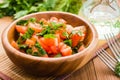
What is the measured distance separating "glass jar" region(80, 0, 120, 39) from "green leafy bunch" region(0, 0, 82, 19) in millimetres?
95

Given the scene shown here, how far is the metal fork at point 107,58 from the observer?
1274 mm

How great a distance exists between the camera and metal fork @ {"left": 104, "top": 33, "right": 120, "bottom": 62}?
53.0 inches

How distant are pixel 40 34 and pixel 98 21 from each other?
1.60ft

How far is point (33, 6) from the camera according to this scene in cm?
166

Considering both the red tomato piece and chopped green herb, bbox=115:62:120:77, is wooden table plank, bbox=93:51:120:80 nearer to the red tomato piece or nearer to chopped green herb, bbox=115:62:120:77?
chopped green herb, bbox=115:62:120:77

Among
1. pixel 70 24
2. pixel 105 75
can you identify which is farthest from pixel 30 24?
pixel 105 75

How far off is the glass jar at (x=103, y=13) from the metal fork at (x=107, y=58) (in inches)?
9.2

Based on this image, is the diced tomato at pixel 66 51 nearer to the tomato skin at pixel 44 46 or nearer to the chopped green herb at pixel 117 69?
the tomato skin at pixel 44 46

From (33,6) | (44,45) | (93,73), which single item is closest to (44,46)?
(44,45)

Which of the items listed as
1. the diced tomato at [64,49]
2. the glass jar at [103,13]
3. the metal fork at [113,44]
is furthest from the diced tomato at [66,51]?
the glass jar at [103,13]

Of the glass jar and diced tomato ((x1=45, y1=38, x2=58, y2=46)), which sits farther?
the glass jar

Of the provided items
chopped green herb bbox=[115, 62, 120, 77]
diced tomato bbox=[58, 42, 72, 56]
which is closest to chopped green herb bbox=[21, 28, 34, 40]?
diced tomato bbox=[58, 42, 72, 56]

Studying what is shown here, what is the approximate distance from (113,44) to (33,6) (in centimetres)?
50

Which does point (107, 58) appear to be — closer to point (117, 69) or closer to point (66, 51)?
point (117, 69)
